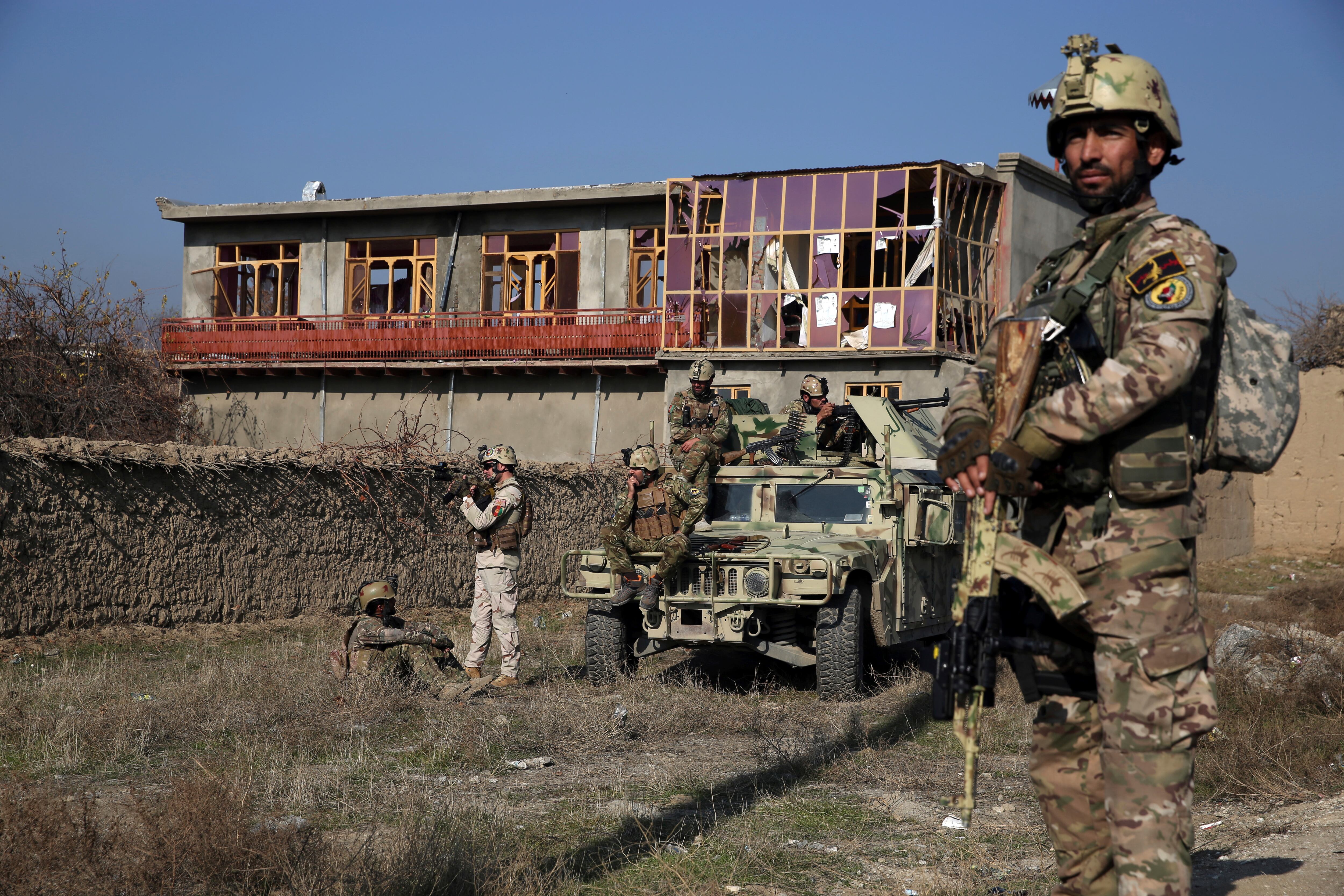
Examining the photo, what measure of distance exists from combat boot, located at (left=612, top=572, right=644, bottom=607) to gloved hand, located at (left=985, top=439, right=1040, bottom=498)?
543 cm

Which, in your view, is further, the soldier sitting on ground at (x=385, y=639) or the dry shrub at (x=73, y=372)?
the dry shrub at (x=73, y=372)

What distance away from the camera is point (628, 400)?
2266 centimetres

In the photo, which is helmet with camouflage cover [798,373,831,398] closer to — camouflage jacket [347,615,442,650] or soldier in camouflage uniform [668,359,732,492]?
soldier in camouflage uniform [668,359,732,492]

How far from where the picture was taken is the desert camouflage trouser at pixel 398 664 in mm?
7418

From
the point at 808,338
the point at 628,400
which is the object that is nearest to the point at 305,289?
the point at 628,400

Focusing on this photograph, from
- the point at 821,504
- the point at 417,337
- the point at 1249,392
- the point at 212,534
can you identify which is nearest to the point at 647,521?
the point at 821,504

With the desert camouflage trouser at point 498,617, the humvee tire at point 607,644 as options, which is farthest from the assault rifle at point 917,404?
the desert camouflage trouser at point 498,617

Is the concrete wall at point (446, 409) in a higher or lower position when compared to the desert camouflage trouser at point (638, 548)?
higher

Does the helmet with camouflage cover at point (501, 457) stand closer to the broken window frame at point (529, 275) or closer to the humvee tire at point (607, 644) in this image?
the humvee tire at point (607, 644)

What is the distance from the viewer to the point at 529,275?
78.1ft

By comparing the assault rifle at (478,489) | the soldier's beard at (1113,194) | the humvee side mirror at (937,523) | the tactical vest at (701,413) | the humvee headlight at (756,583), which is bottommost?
the humvee headlight at (756,583)

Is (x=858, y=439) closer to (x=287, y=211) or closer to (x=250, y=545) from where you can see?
Answer: (x=250, y=545)

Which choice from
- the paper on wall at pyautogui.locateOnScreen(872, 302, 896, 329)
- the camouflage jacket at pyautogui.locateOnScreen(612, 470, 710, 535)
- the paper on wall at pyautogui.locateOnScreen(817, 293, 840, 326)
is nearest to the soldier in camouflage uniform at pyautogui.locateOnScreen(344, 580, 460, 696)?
the camouflage jacket at pyautogui.locateOnScreen(612, 470, 710, 535)

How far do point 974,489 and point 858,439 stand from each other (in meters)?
6.88
